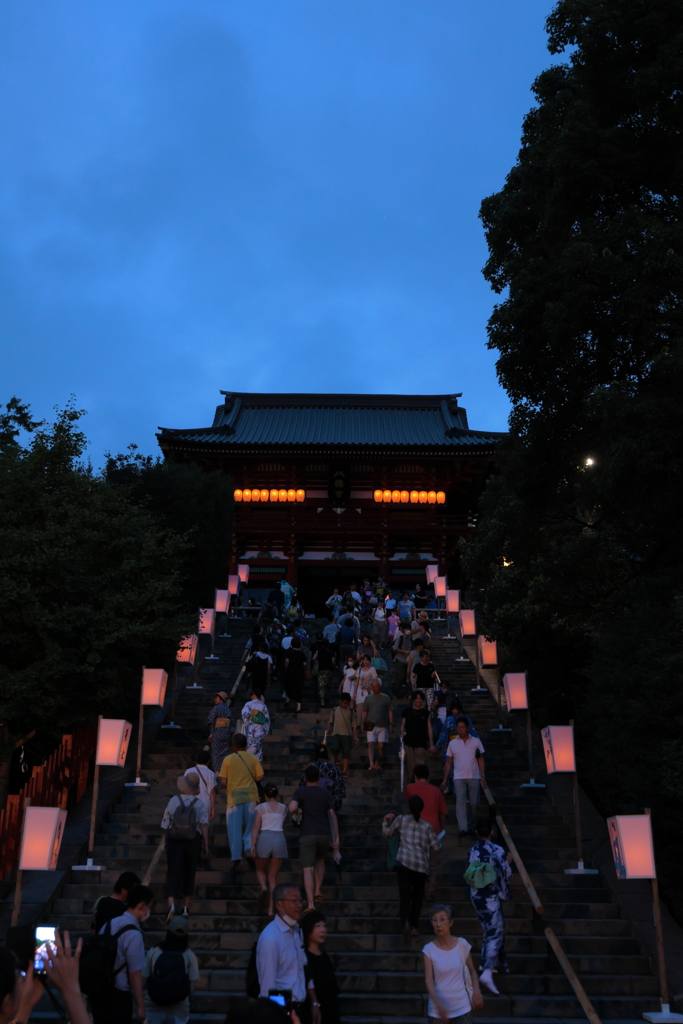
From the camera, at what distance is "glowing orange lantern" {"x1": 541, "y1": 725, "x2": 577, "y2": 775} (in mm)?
10633

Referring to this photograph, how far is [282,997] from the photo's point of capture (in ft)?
14.3

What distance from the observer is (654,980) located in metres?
7.94

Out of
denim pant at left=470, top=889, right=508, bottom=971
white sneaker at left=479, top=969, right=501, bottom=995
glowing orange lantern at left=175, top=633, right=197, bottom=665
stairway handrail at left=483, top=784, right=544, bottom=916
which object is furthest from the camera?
glowing orange lantern at left=175, top=633, right=197, bottom=665

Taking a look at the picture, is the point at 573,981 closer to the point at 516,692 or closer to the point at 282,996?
the point at 282,996

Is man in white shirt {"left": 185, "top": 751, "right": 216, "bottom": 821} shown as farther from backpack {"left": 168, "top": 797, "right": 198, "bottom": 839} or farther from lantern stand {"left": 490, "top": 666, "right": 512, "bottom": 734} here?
lantern stand {"left": 490, "top": 666, "right": 512, "bottom": 734}

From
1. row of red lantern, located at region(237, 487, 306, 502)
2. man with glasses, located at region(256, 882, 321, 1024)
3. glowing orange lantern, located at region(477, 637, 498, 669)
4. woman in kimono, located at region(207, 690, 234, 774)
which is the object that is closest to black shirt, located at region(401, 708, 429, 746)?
woman in kimono, located at region(207, 690, 234, 774)

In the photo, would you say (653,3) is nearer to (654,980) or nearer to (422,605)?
(654,980)

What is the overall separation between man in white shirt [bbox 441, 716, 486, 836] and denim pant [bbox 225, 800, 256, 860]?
2.44 m

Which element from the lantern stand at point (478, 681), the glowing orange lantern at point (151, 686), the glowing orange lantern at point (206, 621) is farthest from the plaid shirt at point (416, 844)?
the glowing orange lantern at point (206, 621)

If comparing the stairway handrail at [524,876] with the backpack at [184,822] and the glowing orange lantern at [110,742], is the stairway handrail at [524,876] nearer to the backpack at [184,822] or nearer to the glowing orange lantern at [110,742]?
the backpack at [184,822]

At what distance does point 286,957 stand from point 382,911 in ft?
14.0

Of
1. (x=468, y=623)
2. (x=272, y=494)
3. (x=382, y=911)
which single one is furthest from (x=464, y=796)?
(x=272, y=494)

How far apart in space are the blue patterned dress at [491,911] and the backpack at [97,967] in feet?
12.4

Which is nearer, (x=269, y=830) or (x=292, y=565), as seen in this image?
(x=269, y=830)
